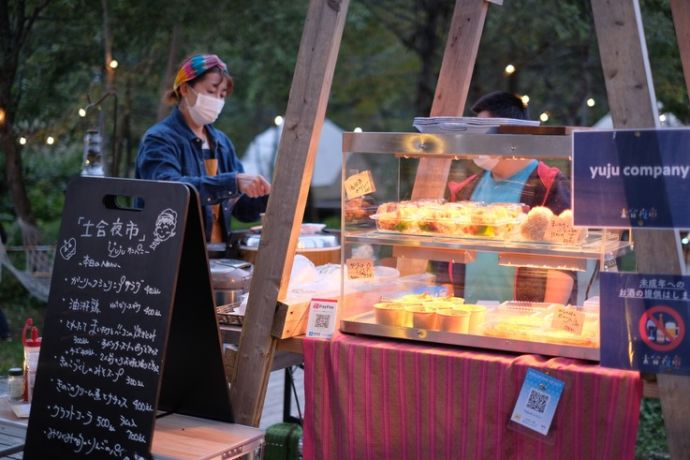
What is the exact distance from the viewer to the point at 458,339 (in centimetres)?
291

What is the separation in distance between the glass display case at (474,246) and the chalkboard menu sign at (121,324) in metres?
0.56

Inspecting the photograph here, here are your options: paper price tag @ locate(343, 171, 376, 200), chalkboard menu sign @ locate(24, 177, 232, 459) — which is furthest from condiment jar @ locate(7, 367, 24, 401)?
paper price tag @ locate(343, 171, 376, 200)

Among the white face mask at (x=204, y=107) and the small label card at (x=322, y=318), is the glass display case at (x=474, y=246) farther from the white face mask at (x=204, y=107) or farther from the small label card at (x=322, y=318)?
the white face mask at (x=204, y=107)

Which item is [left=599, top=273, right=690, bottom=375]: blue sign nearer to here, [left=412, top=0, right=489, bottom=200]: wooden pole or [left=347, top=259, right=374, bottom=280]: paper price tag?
[left=347, top=259, right=374, bottom=280]: paper price tag

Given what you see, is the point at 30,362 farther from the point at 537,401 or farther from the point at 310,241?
the point at 537,401

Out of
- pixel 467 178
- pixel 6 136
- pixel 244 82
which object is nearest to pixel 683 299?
pixel 467 178

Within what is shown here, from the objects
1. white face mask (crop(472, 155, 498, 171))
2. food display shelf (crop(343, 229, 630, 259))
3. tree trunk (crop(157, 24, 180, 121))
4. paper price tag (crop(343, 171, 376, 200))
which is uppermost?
tree trunk (crop(157, 24, 180, 121))

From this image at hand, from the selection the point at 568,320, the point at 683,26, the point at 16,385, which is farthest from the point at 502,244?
the point at 16,385

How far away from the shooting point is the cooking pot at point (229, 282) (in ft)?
11.9

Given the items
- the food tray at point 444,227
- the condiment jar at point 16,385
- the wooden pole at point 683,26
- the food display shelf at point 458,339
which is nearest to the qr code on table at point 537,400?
the food display shelf at point 458,339

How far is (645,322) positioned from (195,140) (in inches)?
98.0

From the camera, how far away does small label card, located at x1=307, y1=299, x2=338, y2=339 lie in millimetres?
3092

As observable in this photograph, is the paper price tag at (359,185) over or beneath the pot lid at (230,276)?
over

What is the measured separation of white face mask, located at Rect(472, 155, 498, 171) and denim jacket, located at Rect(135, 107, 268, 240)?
124 centimetres
